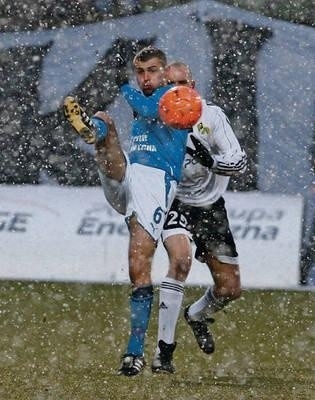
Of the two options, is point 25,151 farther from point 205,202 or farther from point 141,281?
point 141,281

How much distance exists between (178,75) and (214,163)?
0.49 metres

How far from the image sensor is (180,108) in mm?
5918

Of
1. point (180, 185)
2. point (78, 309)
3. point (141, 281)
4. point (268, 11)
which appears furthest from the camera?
point (268, 11)

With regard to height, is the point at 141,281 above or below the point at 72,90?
above

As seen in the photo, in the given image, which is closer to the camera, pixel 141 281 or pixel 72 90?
pixel 141 281

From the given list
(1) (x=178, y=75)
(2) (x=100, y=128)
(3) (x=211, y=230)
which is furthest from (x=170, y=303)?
(1) (x=178, y=75)

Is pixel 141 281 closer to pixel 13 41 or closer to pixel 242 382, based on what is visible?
pixel 242 382

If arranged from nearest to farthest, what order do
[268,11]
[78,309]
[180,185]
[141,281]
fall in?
[141,281] < [180,185] < [78,309] < [268,11]

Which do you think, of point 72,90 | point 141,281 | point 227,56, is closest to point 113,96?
point 72,90

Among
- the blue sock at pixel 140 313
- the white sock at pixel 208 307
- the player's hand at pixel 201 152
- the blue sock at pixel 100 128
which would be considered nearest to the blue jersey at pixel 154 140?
the player's hand at pixel 201 152

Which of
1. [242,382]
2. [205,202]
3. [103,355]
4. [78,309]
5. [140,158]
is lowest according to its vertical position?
[78,309]

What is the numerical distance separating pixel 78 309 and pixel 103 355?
1.78 meters

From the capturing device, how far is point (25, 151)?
9.73 m

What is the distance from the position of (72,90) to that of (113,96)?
323 millimetres
